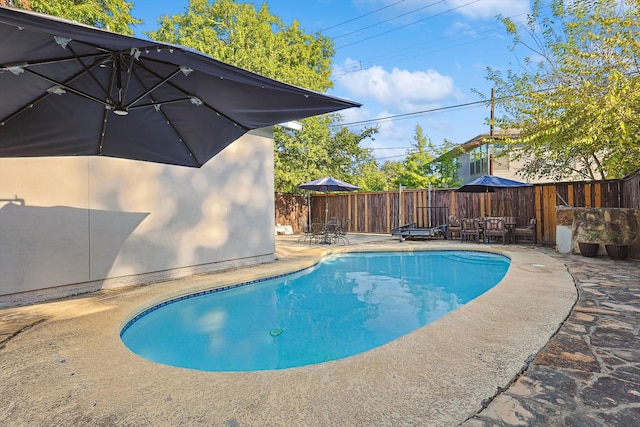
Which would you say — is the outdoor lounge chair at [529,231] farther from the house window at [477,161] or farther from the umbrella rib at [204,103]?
the house window at [477,161]

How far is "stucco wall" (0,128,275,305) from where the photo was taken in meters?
4.13

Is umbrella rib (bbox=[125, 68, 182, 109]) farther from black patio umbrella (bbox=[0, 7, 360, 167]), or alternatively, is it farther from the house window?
the house window

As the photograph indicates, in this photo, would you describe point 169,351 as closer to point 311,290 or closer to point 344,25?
point 311,290

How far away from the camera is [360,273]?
743cm

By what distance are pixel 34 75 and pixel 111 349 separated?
203cm

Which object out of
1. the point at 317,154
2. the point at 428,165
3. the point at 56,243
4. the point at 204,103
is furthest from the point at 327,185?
the point at 428,165

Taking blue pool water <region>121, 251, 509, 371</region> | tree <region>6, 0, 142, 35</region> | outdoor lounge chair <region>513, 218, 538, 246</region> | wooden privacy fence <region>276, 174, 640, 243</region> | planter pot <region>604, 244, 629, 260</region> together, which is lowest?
blue pool water <region>121, 251, 509, 371</region>

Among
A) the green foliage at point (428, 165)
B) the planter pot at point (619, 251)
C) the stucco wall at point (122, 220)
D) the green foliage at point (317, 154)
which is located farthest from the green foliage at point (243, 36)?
the planter pot at point (619, 251)

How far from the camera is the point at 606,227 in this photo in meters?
6.69

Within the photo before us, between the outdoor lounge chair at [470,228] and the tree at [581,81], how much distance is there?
2.56m

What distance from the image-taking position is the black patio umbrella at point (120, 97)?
5.91ft

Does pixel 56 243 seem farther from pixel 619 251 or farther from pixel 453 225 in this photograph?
pixel 453 225

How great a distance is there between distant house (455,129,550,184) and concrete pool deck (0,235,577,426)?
515 inches

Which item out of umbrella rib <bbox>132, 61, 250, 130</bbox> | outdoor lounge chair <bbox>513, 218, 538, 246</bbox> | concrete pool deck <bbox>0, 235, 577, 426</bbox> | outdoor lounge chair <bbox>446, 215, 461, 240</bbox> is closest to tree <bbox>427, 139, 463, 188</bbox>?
outdoor lounge chair <bbox>446, 215, 461, 240</bbox>
